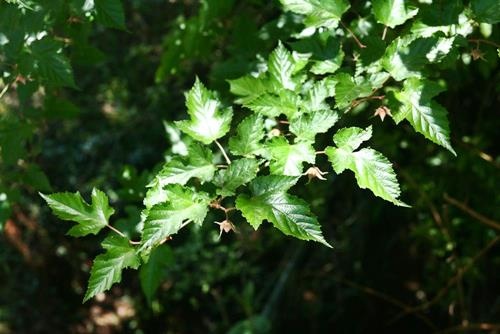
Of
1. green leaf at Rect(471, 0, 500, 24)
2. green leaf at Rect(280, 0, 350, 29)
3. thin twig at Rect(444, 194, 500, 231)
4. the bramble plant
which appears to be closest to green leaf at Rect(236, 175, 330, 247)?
the bramble plant

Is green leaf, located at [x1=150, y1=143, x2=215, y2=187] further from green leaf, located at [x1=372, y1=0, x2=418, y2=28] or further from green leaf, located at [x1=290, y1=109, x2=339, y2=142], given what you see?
green leaf, located at [x1=372, y1=0, x2=418, y2=28]

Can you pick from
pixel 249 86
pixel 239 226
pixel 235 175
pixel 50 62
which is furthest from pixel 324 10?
pixel 239 226

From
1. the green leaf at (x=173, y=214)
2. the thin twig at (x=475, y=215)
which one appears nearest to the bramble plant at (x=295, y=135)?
the green leaf at (x=173, y=214)

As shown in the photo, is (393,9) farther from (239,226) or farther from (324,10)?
(239,226)

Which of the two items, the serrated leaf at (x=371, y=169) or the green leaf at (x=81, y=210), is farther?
the green leaf at (x=81, y=210)

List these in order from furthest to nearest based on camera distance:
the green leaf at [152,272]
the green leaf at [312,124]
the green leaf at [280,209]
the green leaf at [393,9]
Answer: the green leaf at [152,272] → the green leaf at [393,9] → the green leaf at [312,124] → the green leaf at [280,209]

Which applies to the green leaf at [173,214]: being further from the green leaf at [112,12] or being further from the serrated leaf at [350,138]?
the green leaf at [112,12]
